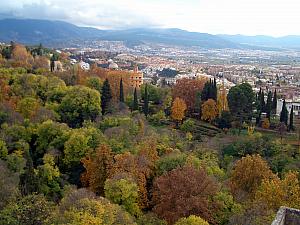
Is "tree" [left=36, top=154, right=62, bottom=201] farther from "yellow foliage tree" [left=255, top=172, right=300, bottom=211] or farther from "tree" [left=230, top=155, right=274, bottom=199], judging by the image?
"yellow foliage tree" [left=255, top=172, right=300, bottom=211]

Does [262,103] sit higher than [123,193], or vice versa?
[262,103]

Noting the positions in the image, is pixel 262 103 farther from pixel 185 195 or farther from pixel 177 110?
pixel 185 195

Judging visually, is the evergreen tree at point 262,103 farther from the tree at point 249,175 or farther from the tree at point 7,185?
the tree at point 7,185

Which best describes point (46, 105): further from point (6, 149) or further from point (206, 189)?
point (206, 189)

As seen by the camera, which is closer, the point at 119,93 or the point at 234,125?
the point at 234,125

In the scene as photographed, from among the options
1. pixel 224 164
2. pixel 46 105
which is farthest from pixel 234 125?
pixel 46 105

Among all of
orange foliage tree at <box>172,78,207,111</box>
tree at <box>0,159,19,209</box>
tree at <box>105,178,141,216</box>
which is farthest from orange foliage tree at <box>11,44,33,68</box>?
tree at <box>105,178,141,216</box>

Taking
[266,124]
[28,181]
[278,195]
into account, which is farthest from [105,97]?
[278,195]
